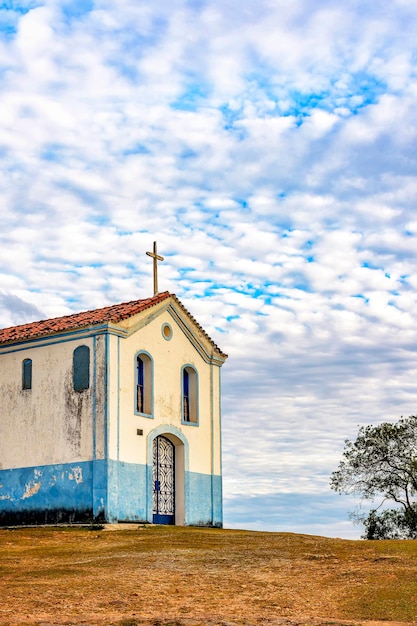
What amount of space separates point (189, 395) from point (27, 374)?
5.82 metres

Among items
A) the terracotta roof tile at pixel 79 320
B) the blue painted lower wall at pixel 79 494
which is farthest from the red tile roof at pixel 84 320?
the blue painted lower wall at pixel 79 494

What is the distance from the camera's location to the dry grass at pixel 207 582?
1254cm

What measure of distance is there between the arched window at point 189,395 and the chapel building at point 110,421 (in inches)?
1.5

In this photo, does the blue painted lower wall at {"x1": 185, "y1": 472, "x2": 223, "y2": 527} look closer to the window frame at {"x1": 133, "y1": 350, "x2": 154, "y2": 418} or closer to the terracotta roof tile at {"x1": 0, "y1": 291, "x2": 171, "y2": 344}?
the window frame at {"x1": 133, "y1": 350, "x2": 154, "y2": 418}

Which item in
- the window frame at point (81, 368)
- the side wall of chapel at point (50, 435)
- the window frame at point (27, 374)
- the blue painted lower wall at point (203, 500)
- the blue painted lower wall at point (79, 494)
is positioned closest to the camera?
the blue painted lower wall at point (79, 494)

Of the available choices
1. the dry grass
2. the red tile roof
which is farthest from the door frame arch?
the dry grass

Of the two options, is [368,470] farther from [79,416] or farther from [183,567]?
[183,567]

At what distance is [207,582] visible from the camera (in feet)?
48.8

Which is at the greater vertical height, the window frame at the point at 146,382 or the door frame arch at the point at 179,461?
the window frame at the point at 146,382

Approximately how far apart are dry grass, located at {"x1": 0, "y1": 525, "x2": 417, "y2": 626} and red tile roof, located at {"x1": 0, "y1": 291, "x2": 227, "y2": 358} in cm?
775

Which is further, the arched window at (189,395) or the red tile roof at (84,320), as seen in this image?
the arched window at (189,395)

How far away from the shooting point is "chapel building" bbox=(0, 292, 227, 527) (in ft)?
83.6

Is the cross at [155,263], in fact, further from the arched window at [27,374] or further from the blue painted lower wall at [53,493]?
the blue painted lower wall at [53,493]

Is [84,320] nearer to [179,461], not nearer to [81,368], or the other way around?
[81,368]
